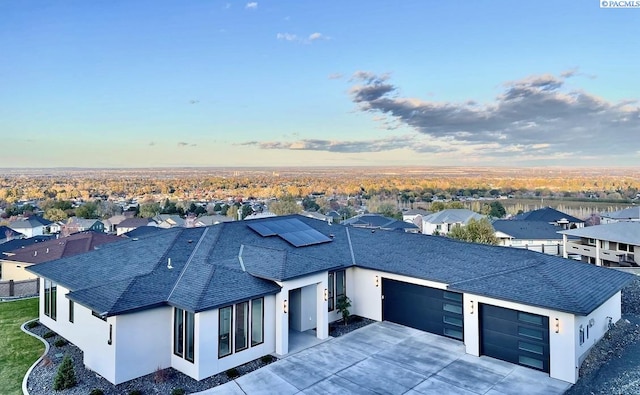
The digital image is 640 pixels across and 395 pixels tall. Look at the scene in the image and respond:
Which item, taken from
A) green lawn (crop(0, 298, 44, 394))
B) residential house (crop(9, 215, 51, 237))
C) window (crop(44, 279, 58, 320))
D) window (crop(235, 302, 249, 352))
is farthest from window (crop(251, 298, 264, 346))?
residential house (crop(9, 215, 51, 237))

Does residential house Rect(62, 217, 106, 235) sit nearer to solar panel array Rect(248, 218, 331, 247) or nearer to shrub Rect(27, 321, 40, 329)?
shrub Rect(27, 321, 40, 329)

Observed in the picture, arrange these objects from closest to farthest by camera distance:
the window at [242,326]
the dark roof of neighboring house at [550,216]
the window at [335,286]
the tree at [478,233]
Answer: the window at [242,326] → the window at [335,286] → the tree at [478,233] → the dark roof of neighboring house at [550,216]

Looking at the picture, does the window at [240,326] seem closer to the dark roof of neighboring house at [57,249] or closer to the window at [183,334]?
the window at [183,334]

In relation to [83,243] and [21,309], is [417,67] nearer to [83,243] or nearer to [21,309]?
[83,243]

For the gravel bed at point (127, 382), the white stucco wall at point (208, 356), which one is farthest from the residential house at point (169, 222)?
the white stucco wall at point (208, 356)

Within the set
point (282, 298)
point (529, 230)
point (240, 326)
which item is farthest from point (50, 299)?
point (529, 230)

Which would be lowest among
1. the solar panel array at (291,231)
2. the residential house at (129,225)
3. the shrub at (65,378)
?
the residential house at (129,225)
